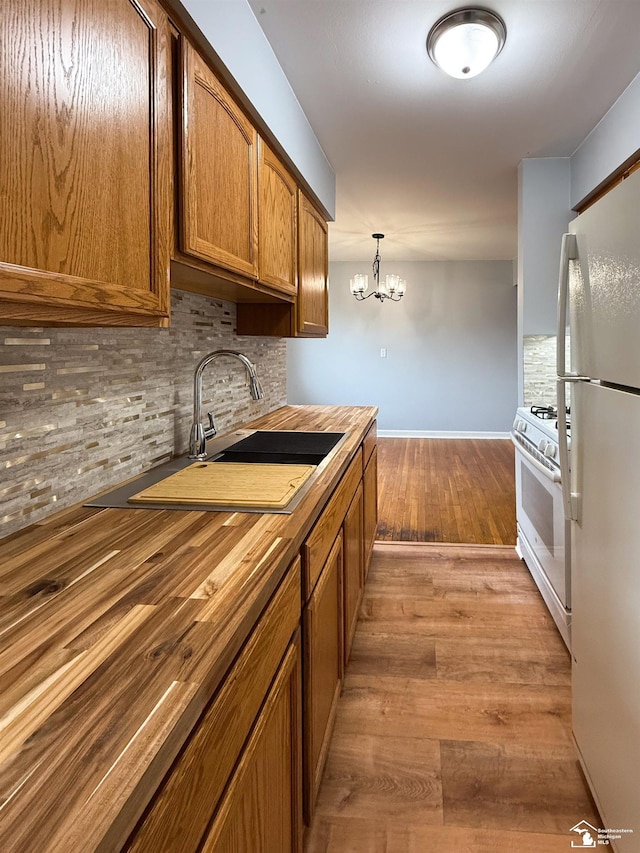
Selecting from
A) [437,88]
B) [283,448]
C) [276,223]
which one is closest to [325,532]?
[283,448]

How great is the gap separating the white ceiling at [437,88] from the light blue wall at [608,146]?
0.05m

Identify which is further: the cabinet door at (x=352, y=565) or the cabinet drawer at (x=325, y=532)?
the cabinet door at (x=352, y=565)

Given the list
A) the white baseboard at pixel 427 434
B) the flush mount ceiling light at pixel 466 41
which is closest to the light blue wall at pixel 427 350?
the white baseboard at pixel 427 434

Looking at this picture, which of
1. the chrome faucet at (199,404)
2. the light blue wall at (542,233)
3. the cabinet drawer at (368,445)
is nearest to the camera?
the chrome faucet at (199,404)

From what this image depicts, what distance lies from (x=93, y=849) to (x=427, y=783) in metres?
1.47

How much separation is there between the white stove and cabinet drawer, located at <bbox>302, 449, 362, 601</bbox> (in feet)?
2.83

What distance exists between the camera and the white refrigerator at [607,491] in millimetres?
1243

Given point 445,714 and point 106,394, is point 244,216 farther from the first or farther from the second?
point 445,714

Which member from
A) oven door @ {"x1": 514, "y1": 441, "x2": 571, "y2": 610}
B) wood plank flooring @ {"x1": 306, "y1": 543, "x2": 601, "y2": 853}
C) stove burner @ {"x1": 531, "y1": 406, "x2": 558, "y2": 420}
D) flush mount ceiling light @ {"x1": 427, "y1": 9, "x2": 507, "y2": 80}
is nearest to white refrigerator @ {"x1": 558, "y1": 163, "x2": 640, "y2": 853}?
wood plank flooring @ {"x1": 306, "y1": 543, "x2": 601, "y2": 853}

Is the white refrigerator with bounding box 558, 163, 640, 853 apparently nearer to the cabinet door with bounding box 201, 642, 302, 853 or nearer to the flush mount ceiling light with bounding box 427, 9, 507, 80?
the cabinet door with bounding box 201, 642, 302, 853

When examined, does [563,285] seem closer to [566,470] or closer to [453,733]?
[566,470]

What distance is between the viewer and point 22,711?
2.06ft

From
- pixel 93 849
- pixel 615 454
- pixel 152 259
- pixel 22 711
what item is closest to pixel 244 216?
pixel 152 259
